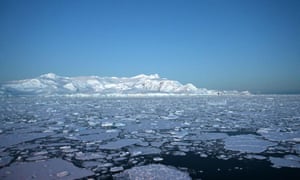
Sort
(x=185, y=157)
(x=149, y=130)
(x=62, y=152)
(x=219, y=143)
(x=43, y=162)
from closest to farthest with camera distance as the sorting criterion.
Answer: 1. (x=43, y=162)
2. (x=185, y=157)
3. (x=62, y=152)
4. (x=219, y=143)
5. (x=149, y=130)

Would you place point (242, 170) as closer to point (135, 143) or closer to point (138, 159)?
point (138, 159)

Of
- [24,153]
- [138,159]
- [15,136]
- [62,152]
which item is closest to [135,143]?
[138,159]

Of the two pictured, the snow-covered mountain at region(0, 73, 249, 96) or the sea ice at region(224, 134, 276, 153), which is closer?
the sea ice at region(224, 134, 276, 153)

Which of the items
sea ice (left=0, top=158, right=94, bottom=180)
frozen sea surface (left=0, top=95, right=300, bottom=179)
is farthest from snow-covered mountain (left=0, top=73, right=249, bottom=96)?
sea ice (left=0, top=158, right=94, bottom=180)

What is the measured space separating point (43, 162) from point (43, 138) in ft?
10.9

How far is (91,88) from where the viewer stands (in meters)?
133

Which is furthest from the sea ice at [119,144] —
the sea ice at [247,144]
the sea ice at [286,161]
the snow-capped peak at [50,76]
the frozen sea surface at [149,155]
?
the snow-capped peak at [50,76]

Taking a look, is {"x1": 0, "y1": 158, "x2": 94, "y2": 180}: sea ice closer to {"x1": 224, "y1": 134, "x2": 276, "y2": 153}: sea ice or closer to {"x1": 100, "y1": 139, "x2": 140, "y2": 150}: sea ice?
{"x1": 100, "y1": 139, "x2": 140, "y2": 150}: sea ice

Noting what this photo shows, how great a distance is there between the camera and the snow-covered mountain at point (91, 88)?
98738 millimetres

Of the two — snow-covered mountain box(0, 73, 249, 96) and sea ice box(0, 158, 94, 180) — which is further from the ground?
snow-covered mountain box(0, 73, 249, 96)

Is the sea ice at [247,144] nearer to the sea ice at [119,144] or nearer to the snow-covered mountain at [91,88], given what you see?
the sea ice at [119,144]

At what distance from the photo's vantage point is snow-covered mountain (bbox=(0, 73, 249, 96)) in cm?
9874

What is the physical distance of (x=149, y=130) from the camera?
34.5 ft

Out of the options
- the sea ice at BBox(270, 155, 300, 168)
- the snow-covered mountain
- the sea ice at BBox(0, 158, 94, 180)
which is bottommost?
the sea ice at BBox(0, 158, 94, 180)
